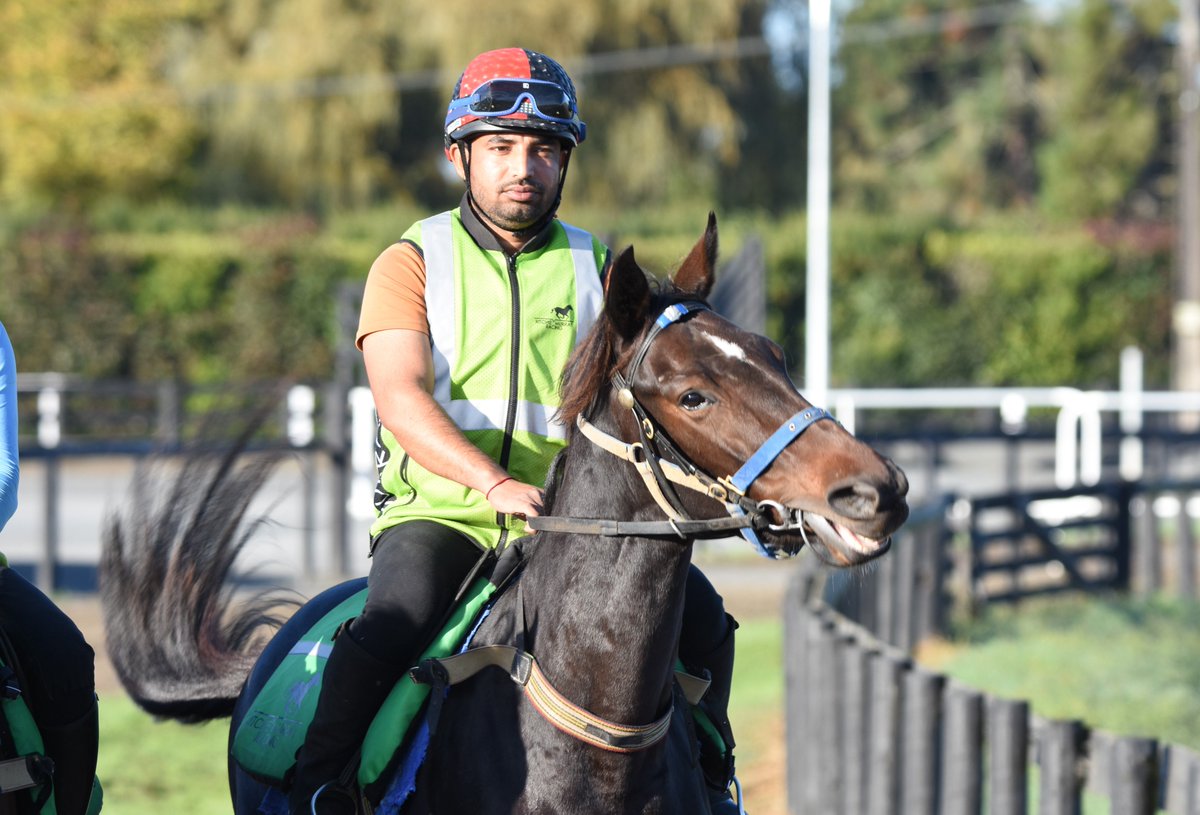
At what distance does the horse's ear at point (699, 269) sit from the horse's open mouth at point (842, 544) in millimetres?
859

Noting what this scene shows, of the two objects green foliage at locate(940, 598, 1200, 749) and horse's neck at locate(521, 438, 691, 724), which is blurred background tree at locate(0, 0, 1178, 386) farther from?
horse's neck at locate(521, 438, 691, 724)

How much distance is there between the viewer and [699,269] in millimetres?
3910

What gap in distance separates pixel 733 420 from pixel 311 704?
1.56 m

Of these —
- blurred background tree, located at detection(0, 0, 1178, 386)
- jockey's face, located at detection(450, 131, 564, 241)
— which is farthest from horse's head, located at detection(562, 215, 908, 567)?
blurred background tree, located at detection(0, 0, 1178, 386)

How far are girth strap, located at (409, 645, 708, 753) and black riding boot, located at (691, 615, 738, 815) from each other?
1.61ft

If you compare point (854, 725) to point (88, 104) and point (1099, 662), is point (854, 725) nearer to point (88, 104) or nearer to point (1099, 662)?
point (1099, 662)

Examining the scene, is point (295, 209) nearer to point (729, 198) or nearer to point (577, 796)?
point (729, 198)

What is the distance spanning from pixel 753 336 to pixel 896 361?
2691cm

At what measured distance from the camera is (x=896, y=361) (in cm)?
2988

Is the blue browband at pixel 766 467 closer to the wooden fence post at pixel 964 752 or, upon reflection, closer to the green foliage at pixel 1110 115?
the wooden fence post at pixel 964 752

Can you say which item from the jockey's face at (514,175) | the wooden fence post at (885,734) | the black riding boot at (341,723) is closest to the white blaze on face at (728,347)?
the jockey's face at (514,175)

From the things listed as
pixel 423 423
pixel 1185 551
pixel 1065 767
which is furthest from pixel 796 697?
pixel 1185 551

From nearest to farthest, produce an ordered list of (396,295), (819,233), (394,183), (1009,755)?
(396,295) < (1009,755) < (819,233) < (394,183)

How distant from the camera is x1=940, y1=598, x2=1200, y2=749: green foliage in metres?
7.95
